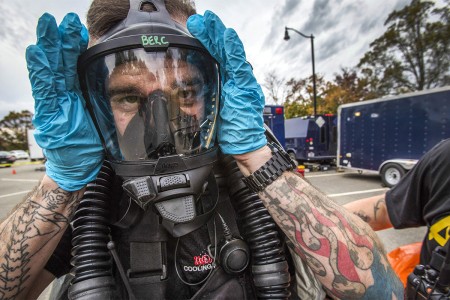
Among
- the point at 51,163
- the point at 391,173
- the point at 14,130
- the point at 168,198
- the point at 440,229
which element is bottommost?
the point at 391,173

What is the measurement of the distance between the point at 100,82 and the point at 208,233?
0.98 m

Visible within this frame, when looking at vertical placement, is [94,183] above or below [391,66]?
below

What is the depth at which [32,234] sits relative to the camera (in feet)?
3.41

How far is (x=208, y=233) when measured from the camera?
133 cm

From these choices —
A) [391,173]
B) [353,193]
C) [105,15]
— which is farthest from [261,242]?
[391,173]

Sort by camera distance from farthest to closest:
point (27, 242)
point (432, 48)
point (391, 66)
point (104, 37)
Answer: point (391, 66)
point (432, 48)
point (104, 37)
point (27, 242)

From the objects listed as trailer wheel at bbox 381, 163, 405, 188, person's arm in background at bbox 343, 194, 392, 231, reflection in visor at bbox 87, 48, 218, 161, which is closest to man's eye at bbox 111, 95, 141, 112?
reflection in visor at bbox 87, 48, 218, 161

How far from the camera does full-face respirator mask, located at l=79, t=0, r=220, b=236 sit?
104 cm

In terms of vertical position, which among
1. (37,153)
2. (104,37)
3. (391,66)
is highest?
(391,66)

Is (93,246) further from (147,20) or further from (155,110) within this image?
(147,20)

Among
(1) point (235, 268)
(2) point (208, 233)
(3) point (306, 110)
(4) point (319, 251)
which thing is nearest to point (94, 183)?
(2) point (208, 233)

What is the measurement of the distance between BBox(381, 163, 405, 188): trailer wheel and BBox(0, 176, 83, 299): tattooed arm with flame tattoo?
8.59m

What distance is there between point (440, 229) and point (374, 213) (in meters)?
0.40

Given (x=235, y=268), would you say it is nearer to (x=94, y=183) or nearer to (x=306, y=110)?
(x=94, y=183)
